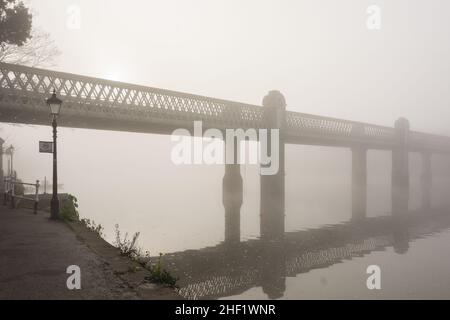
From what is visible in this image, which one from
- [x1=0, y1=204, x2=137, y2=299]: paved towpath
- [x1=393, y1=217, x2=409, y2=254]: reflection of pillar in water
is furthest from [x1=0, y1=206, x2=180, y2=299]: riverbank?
[x1=393, y1=217, x2=409, y2=254]: reflection of pillar in water

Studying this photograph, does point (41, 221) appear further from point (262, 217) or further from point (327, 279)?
point (262, 217)

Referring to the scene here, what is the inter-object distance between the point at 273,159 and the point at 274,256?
31.9 meters

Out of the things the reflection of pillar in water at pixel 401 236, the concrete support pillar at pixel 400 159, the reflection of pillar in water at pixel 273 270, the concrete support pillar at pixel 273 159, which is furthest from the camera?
the concrete support pillar at pixel 400 159

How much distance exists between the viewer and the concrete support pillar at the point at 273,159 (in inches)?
1703

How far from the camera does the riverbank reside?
24.0 ft

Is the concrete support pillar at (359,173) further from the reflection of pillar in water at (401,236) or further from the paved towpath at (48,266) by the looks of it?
the paved towpath at (48,266)

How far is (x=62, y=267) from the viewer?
9.03m

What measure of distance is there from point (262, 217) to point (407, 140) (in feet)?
210

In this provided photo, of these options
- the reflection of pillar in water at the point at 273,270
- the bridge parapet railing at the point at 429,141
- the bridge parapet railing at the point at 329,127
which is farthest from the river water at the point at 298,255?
the bridge parapet railing at the point at 429,141

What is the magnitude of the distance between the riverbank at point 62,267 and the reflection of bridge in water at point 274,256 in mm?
3586

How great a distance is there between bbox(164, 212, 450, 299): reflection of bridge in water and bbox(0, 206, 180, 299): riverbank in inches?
141

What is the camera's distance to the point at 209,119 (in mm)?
47656

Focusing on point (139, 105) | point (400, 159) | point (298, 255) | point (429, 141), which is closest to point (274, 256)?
point (298, 255)
